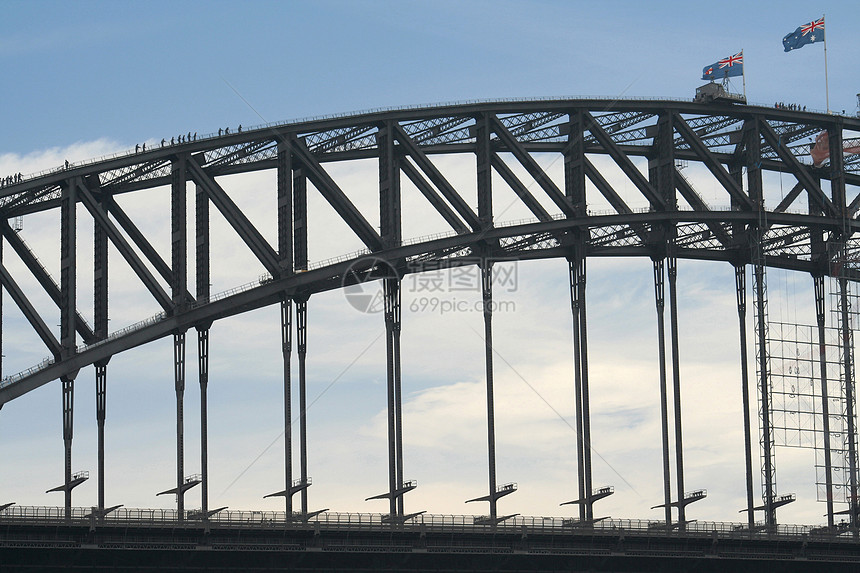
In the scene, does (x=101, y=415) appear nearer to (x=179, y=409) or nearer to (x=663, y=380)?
(x=179, y=409)

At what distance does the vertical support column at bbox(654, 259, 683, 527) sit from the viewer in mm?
126000

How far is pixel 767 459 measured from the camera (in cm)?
13025

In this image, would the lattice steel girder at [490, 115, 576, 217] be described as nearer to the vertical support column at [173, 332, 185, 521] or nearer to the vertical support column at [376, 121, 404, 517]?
the vertical support column at [376, 121, 404, 517]

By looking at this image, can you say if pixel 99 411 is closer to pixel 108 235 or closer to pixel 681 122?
pixel 108 235

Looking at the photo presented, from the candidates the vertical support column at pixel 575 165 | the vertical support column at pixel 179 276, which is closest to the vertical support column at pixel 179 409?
the vertical support column at pixel 179 276

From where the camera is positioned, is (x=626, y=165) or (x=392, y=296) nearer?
(x=392, y=296)

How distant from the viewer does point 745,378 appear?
131750 millimetres

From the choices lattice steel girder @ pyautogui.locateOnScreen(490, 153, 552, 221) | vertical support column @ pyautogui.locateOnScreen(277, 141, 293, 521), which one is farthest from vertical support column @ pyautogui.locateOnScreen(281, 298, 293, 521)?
lattice steel girder @ pyautogui.locateOnScreen(490, 153, 552, 221)

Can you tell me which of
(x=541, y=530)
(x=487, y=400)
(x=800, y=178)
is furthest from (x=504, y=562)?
(x=800, y=178)

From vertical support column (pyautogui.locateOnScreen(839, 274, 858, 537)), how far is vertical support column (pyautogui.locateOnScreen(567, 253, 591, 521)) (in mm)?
22631

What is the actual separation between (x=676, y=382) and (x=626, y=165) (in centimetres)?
1724

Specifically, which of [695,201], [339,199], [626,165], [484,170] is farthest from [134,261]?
[695,201]

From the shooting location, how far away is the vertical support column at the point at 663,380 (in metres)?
126

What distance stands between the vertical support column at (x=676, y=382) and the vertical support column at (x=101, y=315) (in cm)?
4095
